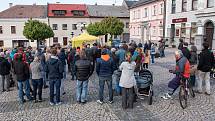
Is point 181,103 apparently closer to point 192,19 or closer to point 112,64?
point 112,64

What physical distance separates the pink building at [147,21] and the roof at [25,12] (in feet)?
61.4

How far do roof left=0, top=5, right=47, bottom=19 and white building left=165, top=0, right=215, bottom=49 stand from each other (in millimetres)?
27812

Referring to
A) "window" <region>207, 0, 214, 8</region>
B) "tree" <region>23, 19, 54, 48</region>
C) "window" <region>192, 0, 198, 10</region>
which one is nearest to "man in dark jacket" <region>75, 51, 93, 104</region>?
"window" <region>207, 0, 214, 8</region>

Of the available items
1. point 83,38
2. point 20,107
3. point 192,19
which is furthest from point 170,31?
point 20,107

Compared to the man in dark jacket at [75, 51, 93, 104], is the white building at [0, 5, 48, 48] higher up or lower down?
higher up

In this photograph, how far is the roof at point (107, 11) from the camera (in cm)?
5228

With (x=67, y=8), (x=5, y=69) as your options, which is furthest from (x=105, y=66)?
(x=67, y=8)

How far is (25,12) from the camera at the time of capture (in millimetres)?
48312

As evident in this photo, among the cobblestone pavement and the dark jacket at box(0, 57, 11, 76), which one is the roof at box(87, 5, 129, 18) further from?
the cobblestone pavement

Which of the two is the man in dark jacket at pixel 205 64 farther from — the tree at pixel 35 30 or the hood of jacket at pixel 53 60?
the tree at pixel 35 30

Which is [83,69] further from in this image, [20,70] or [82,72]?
[20,70]

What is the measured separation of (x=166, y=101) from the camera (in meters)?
8.09

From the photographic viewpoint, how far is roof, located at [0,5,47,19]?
154 ft

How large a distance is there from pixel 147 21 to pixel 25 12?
82.7ft
